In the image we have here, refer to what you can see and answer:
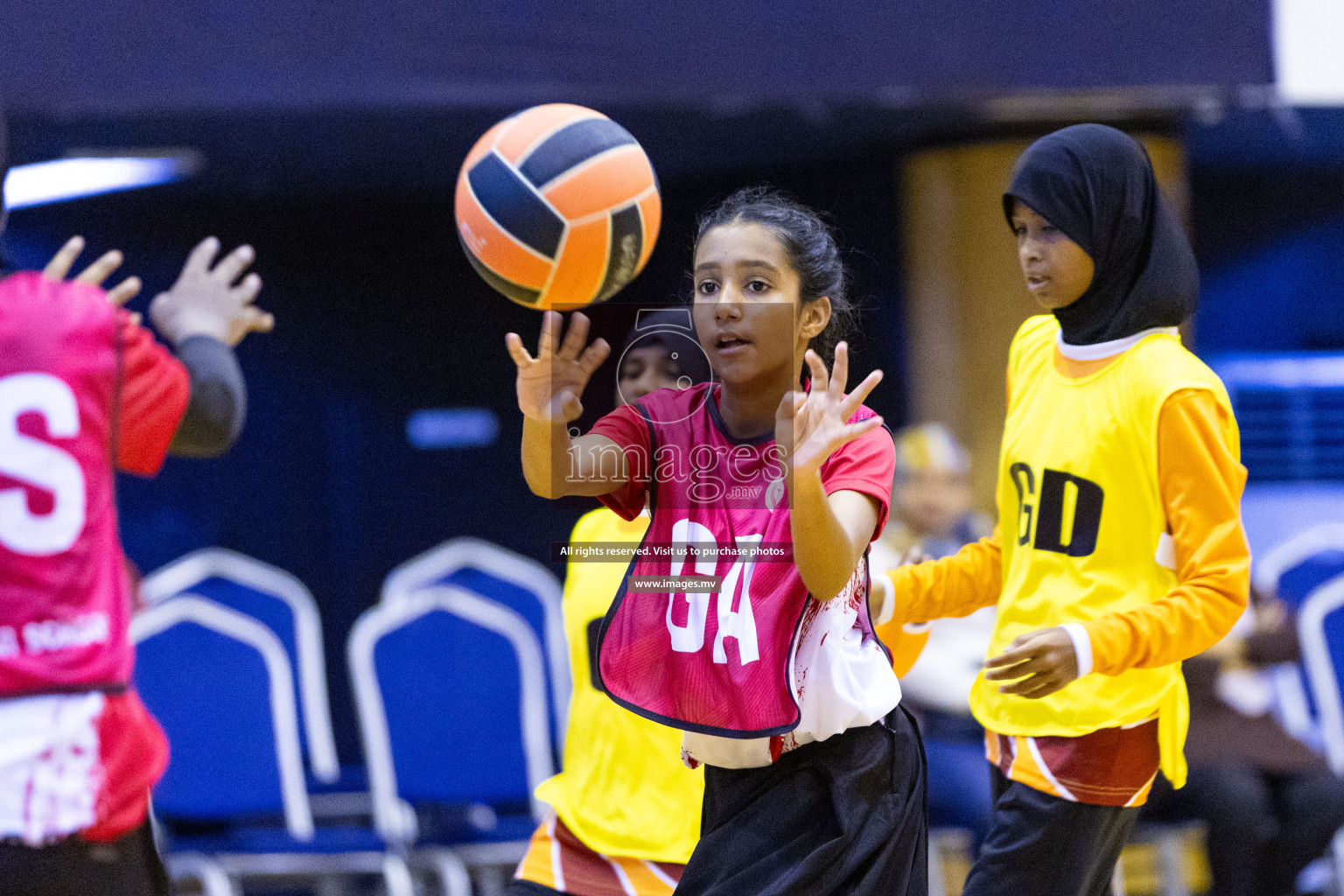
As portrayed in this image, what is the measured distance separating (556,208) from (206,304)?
700 millimetres

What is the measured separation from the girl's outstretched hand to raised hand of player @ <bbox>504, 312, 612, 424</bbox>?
0.35m

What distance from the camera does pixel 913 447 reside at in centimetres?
505

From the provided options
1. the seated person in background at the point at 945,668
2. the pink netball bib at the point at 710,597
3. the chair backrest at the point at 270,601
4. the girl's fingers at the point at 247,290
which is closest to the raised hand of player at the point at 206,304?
the girl's fingers at the point at 247,290

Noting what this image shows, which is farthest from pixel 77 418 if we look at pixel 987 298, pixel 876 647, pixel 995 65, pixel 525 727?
Answer: pixel 987 298

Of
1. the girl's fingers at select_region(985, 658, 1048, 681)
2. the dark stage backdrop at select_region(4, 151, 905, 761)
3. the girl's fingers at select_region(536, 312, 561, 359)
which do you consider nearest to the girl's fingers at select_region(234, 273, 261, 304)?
the girl's fingers at select_region(536, 312, 561, 359)

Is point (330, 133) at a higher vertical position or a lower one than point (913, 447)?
higher

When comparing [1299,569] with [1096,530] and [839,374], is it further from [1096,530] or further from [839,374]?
[839,374]

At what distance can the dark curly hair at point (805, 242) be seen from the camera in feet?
7.57

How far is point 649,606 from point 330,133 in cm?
392

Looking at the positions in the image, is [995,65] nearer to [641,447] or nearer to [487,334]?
[487,334]

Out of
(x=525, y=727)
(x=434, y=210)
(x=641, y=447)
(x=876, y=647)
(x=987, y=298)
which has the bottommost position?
(x=525, y=727)

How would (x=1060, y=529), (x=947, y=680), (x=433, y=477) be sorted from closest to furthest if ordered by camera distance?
(x=1060, y=529) → (x=947, y=680) → (x=433, y=477)

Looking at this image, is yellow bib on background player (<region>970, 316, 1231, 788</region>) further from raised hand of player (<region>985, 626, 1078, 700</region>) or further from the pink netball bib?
the pink netball bib

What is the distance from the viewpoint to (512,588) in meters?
5.41
